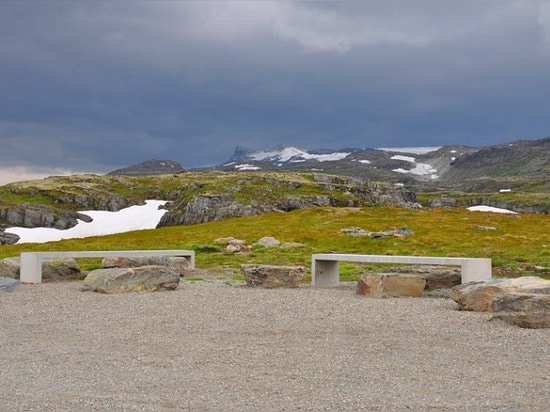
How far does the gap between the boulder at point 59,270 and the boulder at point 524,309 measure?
24007 mm

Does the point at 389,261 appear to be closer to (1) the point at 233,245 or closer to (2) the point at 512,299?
(2) the point at 512,299

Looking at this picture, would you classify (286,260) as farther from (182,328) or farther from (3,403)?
(3,403)

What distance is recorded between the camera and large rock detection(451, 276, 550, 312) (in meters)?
22.8

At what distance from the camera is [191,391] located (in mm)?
12625

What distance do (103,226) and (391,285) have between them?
11786 centimetres

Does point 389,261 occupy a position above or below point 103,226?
below

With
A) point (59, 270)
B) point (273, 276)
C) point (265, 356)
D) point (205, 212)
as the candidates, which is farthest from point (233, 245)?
point (205, 212)

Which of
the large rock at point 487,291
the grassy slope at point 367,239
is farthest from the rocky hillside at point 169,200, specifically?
the large rock at point 487,291

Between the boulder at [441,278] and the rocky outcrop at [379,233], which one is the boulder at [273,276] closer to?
the boulder at [441,278]

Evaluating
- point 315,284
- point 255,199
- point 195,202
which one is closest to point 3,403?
point 315,284

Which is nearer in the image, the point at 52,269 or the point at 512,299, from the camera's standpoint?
the point at 512,299

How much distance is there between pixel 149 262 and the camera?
36.5m

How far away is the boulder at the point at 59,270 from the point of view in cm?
3584

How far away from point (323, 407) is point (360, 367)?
11.5 feet
